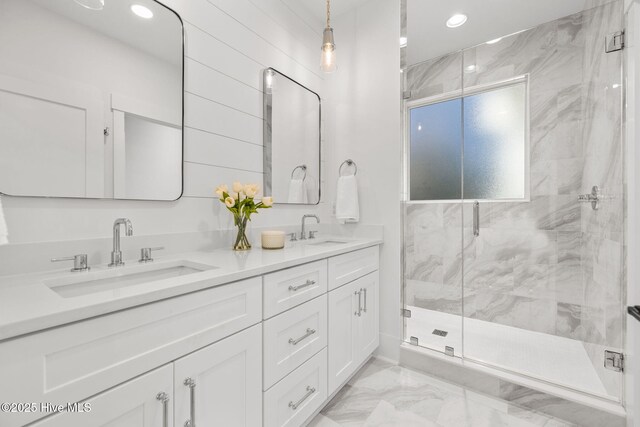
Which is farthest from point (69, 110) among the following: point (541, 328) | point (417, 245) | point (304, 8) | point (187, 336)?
point (541, 328)

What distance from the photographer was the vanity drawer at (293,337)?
3.74 feet

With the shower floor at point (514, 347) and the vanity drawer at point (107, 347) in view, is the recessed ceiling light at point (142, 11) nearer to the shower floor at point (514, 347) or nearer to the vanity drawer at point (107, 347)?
the vanity drawer at point (107, 347)

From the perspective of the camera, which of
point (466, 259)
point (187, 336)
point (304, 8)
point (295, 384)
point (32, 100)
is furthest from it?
point (466, 259)

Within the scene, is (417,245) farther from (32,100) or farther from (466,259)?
(32,100)

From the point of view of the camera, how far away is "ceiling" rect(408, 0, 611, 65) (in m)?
2.08

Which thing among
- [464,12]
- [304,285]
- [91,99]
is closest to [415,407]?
[304,285]

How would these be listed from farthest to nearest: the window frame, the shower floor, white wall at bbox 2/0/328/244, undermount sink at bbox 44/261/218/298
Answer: the window frame
the shower floor
white wall at bbox 2/0/328/244
undermount sink at bbox 44/261/218/298

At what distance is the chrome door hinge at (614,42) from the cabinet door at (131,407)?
235 cm

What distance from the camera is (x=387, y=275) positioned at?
6.77ft

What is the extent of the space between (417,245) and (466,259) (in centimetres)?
45

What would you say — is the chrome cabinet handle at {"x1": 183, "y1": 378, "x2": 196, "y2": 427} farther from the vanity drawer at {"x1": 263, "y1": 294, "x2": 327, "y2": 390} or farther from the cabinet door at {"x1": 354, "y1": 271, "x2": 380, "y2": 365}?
the cabinet door at {"x1": 354, "y1": 271, "x2": 380, "y2": 365}

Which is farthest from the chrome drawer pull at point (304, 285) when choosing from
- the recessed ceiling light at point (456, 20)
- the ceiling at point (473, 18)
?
the recessed ceiling light at point (456, 20)

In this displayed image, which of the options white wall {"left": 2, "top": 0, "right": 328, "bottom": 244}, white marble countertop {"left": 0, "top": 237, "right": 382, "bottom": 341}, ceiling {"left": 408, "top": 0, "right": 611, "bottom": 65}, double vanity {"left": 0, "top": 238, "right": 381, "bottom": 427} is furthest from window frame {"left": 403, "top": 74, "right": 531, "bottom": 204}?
white marble countertop {"left": 0, "top": 237, "right": 382, "bottom": 341}

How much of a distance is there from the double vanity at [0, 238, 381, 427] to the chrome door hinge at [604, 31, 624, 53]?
1.71 m
